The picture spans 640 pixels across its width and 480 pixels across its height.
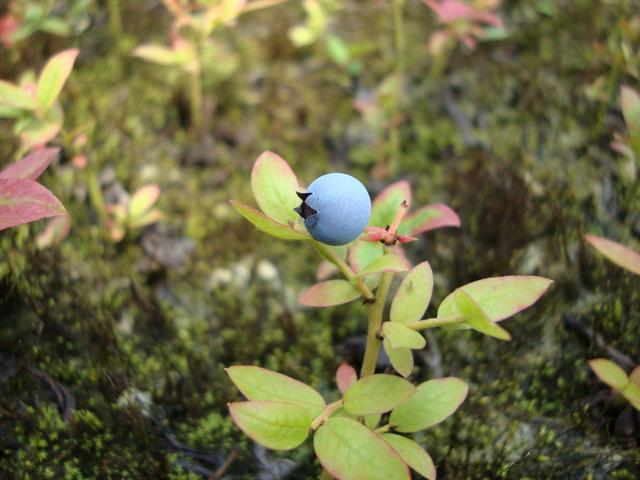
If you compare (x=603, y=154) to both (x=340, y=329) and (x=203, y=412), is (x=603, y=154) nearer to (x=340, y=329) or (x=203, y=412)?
(x=340, y=329)

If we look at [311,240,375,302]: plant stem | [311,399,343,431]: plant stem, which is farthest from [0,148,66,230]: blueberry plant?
[311,399,343,431]: plant stem

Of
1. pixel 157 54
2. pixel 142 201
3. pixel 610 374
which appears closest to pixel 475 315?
pixel 610 374

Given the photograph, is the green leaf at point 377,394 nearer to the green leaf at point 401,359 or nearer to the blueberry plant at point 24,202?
the green leaf at point 401,359

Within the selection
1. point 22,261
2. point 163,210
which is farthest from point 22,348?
point 163,210

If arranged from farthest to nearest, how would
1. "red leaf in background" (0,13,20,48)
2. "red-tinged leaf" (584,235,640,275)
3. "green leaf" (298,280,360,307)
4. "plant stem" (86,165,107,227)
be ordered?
"red leaf in background" (0,13,20,48) < "plant stem" (86,165,107,227) < "red-tinged leaf" (584,235,640,275) < "green leaf" (298,280,360,307)

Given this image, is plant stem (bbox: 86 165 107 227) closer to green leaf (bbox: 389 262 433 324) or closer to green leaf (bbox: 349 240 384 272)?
green leaf (bbox: 349 240 384 272)

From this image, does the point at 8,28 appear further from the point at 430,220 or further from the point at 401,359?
the point at 401,359
